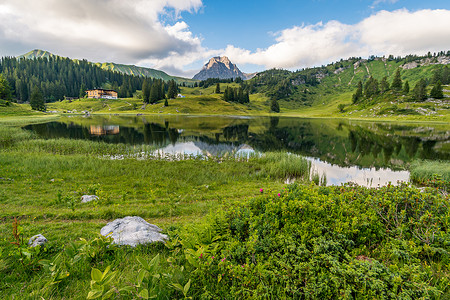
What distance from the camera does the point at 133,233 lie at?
6.30m

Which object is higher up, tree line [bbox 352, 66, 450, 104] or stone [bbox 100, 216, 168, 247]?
tree line [bbox 352, 66, 450, 104]

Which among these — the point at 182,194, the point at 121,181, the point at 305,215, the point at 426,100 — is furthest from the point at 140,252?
the point at 426,100

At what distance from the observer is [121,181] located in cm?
1650

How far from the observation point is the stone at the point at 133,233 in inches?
233

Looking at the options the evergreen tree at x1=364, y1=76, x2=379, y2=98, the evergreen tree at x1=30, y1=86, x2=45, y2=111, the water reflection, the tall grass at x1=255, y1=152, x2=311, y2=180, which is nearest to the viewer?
the water reflection

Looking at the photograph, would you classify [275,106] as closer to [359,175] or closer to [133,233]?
[359,175]

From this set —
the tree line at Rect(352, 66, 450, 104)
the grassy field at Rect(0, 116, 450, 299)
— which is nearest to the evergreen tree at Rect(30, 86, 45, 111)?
the grassy field at Rect(0, 116, 450, 299)

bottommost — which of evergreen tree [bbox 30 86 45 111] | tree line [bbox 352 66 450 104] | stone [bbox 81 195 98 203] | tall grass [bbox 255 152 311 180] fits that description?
tall grass [bbox 255 152 311 180]

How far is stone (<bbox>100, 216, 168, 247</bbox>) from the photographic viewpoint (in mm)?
5922

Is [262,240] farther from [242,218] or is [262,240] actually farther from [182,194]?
[182,194]

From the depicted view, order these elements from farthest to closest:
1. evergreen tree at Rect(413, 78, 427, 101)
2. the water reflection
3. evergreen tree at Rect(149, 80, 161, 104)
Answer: evergreen tree at Rect(149, 80, 161, 104) < evergreen tree at Rect(413, 78, 427, 101) < the water reflection

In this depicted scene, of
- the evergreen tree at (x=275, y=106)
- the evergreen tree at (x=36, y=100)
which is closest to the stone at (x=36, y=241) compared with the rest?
the evergreen tree at (x=36, y=100)

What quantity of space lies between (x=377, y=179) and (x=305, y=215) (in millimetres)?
20453

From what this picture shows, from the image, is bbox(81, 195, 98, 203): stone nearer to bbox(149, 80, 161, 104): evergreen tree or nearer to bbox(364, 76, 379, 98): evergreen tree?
bbox(149, 80, 161, 104): evergreen tree
